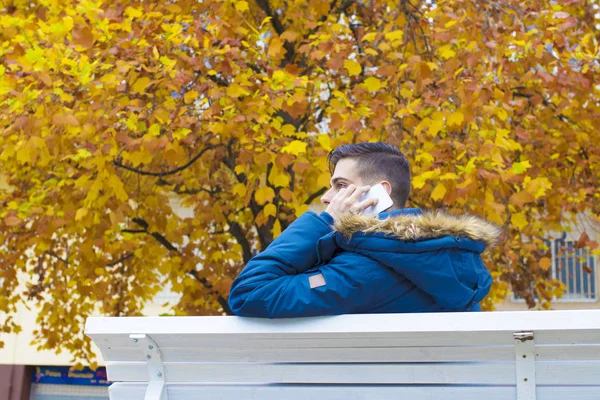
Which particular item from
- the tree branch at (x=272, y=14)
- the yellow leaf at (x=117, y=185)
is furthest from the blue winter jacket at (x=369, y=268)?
the tree branch at (x=272, y=14)

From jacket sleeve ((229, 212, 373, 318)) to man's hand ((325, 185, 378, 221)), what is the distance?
107 millimetres

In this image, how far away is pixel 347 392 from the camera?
250 cm

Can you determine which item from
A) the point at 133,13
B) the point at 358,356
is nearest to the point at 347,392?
Result: the point at 358,356

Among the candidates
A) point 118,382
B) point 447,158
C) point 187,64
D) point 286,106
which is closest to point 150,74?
point 187,64

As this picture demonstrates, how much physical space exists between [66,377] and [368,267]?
1503 centimetres

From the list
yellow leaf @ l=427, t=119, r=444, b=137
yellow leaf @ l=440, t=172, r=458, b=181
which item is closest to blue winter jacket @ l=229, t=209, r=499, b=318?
yellow leaf @ l=440, t=172, r=458, b=181

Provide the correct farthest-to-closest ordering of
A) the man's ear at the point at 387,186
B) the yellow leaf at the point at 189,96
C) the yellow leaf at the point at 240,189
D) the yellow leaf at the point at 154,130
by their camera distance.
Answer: the yellow leaf at the point at 240,189 < the yellow leaf at the point at 189,96 < the yellow leaf at the point at 154,130 < the man's ear at the point at 387,186

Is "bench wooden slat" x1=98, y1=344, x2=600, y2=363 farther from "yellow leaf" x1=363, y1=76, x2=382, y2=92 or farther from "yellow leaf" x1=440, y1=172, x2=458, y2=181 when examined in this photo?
"yellow leaf" x1=363, y1=76, x2=382, y2=92

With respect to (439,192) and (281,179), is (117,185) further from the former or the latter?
(439,192)

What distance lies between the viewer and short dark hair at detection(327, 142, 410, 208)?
306 centimetres

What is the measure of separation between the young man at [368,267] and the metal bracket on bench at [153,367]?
0.31m

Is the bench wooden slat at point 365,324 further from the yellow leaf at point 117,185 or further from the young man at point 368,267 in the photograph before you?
the yellow leaf at point 117,185

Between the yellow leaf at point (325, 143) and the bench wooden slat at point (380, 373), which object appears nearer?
the bench wooden slat at point (380, 373)

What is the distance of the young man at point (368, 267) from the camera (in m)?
2.50
